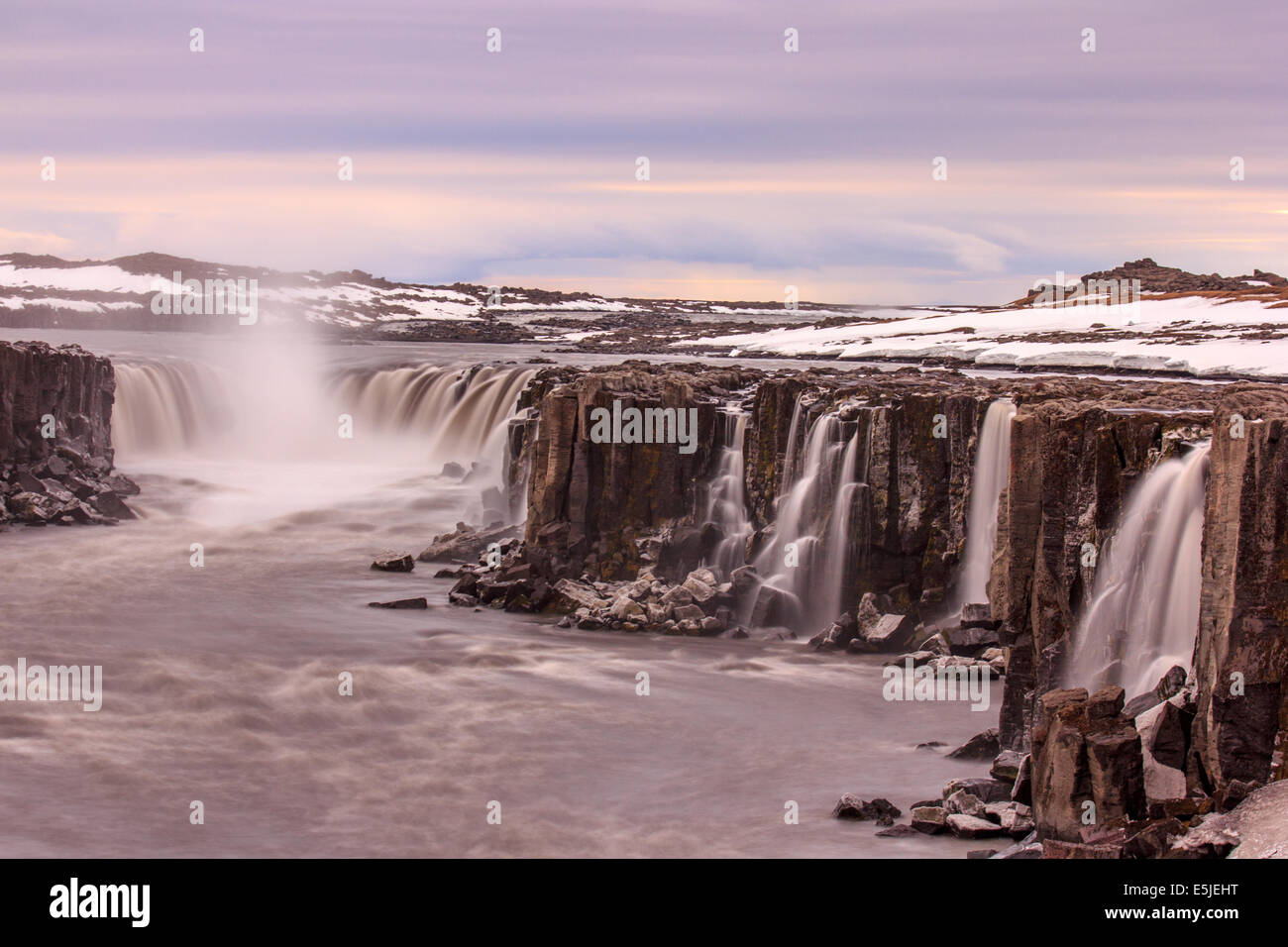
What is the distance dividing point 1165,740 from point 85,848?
54.5 feet

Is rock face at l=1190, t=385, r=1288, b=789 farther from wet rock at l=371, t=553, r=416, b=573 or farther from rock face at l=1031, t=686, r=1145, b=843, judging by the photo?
wet rock at l=371, t=553, r=416, b=573

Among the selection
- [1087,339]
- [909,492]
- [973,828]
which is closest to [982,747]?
[973,828]

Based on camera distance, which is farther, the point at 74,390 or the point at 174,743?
the point at 74,390

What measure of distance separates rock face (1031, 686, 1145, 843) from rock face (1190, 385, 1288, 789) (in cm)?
119

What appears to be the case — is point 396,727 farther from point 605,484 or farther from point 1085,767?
point 1085,767

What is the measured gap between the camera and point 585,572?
40688mm

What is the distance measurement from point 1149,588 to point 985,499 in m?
10.7

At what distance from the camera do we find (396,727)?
2836cm

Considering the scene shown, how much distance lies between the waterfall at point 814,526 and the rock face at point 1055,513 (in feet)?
35.5

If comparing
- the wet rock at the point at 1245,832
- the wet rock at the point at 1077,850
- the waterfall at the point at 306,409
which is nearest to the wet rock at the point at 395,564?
the waterfall at the point at 306,409

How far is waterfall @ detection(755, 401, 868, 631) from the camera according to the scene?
36.8 metres

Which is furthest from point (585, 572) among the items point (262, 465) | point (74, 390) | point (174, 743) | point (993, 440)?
point (262, 465)

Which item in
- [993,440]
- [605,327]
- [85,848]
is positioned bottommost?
[85,848]

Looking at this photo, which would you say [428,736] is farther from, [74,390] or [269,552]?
[74,390]
